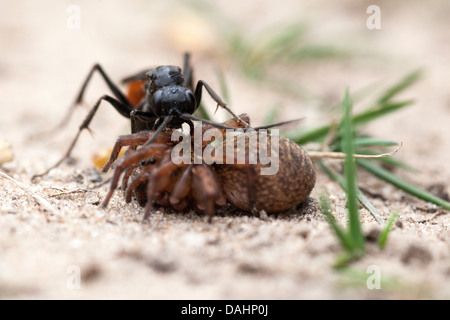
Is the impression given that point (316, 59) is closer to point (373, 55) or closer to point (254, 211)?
point (373, 55)

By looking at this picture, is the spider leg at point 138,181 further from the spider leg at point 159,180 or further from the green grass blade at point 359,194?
the green grass blade at point 359,194

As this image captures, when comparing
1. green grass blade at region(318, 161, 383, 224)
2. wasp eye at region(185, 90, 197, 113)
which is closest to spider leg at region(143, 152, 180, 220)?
wasp eye at region(185, 90, 197, 113)

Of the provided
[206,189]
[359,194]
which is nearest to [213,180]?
[206,189]

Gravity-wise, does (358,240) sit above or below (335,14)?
below

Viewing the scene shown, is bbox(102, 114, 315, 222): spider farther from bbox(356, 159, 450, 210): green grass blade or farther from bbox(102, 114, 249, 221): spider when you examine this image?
bbox(356, 159, 450, 210): green grass blade

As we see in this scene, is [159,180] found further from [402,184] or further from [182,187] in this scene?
[402,184]

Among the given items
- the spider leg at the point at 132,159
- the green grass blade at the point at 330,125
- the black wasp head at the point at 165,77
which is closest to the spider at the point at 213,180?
the spider leg at the point at 132,159
